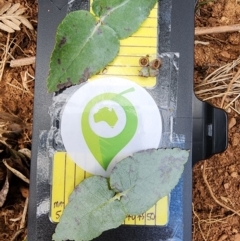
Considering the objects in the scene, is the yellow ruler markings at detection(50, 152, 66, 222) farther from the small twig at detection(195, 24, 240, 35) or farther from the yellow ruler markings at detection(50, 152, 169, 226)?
the small twig at detection(195, 24, 240, 35)

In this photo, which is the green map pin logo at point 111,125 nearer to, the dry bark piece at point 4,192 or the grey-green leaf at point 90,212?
the grey-green leaf at point 90,212

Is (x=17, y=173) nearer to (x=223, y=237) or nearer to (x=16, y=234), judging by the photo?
(x=16, y=234)

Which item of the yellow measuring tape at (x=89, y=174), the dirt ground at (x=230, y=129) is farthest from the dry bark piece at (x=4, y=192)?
the yellow measuring tape at (x=89, y=174)

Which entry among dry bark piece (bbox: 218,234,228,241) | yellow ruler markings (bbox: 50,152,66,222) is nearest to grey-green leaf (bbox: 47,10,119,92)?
yellow ruler markings (bbox: 50,152,66,222)

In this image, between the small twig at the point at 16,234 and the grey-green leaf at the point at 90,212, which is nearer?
the grey-green leaf at the point at 90,212

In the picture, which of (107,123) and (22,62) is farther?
(22,62)

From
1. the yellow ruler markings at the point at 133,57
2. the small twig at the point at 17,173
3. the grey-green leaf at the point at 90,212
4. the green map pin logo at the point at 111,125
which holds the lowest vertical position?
the grey-green leaf at the point at 90,212

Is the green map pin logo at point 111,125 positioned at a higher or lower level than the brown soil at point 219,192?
higher

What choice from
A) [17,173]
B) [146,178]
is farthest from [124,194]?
[17,173]
